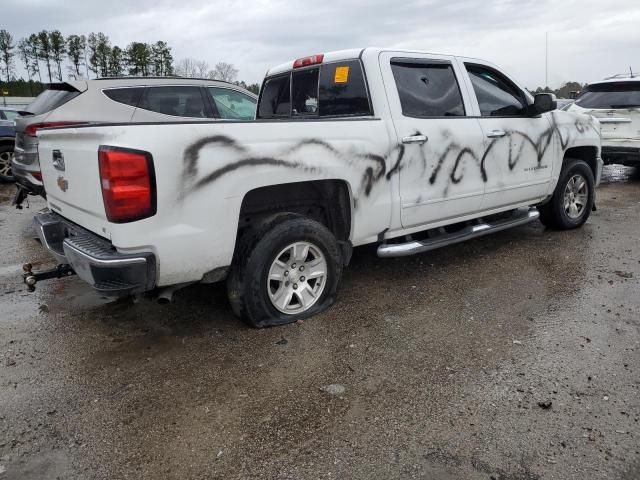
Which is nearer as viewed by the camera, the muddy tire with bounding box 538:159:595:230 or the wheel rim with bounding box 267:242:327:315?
the wheel rim with bounding box 267:242:327:315

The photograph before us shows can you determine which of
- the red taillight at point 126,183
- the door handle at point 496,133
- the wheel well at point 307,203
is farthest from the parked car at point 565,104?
the red taillight at point 126,183

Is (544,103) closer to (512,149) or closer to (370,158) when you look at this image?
(512,149)

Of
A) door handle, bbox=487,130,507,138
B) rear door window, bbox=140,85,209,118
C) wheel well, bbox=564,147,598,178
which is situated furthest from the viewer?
rear door window, bbox=140,85,209,118

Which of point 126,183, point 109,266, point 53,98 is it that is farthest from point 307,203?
point 53,98

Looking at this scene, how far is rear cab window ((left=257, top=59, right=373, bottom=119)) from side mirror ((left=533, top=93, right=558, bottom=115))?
80.2 inches

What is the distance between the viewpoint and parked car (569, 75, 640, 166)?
887 centimetres

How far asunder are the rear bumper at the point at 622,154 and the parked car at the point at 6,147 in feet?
38.7

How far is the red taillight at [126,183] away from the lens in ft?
8.88

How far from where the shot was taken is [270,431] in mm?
2494

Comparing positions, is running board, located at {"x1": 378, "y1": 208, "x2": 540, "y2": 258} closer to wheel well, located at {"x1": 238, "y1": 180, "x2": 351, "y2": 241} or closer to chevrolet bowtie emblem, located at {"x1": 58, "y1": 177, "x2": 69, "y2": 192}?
wheel well, located at {"x1": 238, "y1": 180, "x2": 351, "y2": 241}

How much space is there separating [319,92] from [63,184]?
87.0 inches

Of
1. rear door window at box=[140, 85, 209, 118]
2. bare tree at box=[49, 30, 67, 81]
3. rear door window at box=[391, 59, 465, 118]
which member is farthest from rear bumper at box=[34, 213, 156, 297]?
bare tree at box=[49, 30, 67, 81]

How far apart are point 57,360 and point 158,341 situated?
63 centimetres

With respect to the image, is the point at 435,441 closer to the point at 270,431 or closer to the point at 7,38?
the point at 270,431
